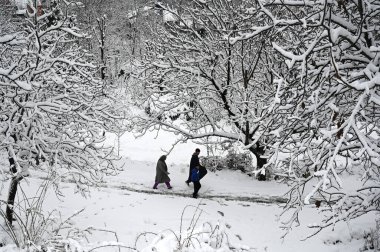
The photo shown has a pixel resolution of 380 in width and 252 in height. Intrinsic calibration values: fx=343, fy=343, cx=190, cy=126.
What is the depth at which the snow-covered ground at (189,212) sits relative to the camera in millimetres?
8734

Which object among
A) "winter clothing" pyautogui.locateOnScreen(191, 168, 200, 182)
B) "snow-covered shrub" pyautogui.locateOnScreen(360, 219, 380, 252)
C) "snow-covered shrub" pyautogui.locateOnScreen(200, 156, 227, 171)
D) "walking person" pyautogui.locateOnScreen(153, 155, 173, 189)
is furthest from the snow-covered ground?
"winter clothing" pyautogui.locateOnScreen(191, 168, 200, 182)

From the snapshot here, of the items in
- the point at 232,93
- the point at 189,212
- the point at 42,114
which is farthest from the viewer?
the point at 232,93

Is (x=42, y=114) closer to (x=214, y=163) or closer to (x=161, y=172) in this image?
(x=161, y=172)

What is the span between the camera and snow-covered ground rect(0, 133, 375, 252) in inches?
344

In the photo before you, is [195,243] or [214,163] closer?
[195,243]

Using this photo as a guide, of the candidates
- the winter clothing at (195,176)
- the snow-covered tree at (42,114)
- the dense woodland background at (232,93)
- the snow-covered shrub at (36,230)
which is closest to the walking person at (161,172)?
the winter clothing at (195,176)

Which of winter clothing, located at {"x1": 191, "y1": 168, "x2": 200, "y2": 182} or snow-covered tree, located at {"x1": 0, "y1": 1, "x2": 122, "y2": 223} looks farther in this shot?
winter clothing, located at {"x1": 191, "y1": 168, "x2": 200, "y2": 182}

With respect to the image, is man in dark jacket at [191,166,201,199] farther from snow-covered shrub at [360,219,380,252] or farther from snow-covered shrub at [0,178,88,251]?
snow-covered shrub at [0,178,88,251]

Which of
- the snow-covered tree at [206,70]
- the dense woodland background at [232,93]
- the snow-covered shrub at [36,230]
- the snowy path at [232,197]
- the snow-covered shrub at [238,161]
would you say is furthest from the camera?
the snow-covered shrub at [238,161]

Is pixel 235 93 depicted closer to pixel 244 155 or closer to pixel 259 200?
pixel 244 155

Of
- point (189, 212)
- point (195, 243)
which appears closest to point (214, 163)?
point (189, 212)

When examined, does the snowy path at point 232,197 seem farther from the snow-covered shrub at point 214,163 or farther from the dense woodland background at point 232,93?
the snow-covered shrub at point 214,163

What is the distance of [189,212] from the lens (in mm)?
11273

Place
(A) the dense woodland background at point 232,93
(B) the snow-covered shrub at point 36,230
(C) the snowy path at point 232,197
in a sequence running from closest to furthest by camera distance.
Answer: (B) the snow-covered shrub at point 36,230 < (A) the dense woodland background at point 232,93 < (C) the snowy path at point 232,197
